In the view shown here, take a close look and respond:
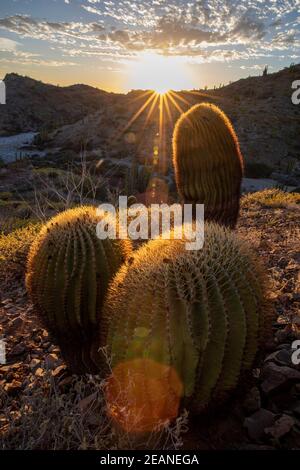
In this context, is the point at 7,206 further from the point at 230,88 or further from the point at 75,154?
the point at 230,88

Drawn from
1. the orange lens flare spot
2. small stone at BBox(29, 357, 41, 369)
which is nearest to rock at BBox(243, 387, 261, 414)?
the orange lens flare spot

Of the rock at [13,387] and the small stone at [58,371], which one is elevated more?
the rock at [13,387]

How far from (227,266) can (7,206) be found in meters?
11.5

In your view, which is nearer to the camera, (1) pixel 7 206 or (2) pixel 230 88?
(1) pixel 7 206

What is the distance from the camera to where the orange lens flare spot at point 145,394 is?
7.87 feet

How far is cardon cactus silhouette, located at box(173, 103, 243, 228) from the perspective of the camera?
5.61m

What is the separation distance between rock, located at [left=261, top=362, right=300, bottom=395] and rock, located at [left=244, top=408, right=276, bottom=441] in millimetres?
200

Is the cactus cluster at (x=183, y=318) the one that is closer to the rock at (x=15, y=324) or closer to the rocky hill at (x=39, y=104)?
the rock at (x=15, y=324)

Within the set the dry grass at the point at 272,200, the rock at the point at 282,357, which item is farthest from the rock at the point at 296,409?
the dry grass at the point at 272,200

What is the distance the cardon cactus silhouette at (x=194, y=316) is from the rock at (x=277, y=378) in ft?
1.92

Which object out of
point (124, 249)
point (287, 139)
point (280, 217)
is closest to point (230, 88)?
point (287, 139)

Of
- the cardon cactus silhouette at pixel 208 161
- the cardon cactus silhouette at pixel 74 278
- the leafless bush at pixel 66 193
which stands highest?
the cardon cactus silhouette at pixel 208 161

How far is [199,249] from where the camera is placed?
2.60 metres
